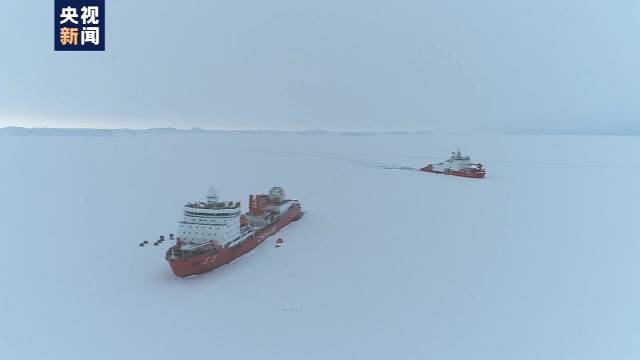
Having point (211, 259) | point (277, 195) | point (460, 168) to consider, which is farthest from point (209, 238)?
point (460, 168)

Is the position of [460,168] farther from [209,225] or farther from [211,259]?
[211,259]

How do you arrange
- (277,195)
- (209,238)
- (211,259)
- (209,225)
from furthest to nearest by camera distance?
(277,195) < (209,225) < (209,238) < (211,259)

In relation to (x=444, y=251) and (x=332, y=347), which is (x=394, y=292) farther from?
(x=444, y=251)

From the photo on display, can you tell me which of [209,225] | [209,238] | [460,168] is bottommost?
[209,238]

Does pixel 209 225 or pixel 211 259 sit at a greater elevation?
pixel 209 225

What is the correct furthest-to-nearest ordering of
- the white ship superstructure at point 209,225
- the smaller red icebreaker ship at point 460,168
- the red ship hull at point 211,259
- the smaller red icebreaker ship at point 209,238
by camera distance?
the smaller red icebreaker ship at point 460,168
the white ship superstructure at point 209,225
the smaller red icebreaker ship at point 209,238
the red ship hull at point 211,259

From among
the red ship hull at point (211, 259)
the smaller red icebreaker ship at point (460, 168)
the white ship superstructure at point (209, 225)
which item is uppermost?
the smaller red icebreaker ship at point (460, 168)

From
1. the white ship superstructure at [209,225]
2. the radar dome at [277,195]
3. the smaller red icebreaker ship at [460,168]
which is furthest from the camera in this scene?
the smaller red icebreaker ship at [460,168]

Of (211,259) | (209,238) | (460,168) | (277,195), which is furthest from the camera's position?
(460,168)

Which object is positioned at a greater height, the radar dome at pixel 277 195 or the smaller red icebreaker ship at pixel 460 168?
the smaller red icebreaker ship at pixel 460 168

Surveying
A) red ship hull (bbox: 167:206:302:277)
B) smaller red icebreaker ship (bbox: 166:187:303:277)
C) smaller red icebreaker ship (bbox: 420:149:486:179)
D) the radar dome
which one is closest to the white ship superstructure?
smaller red icebreaker ship (bbox: 166:187:303:277)

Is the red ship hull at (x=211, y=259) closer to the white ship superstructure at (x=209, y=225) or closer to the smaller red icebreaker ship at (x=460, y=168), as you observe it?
the white ship superstructure at (x=209, y=225)

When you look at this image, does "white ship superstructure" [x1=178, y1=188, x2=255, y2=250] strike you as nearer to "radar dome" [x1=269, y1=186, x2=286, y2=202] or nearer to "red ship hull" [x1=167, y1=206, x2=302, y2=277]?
"red ship hull" [x1=167, y1=206, x2=302, y2=277]

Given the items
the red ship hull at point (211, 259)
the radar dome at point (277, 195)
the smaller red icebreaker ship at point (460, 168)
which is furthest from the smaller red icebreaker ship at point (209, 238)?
the smaller red icebreaker ship at point (460, 168)
